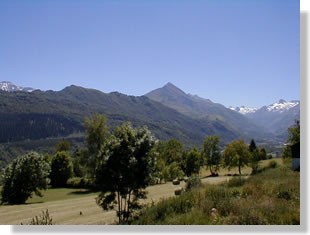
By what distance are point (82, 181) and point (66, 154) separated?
611 centimetres

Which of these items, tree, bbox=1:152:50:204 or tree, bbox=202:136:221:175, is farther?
tree, bbox=202:136:221:175

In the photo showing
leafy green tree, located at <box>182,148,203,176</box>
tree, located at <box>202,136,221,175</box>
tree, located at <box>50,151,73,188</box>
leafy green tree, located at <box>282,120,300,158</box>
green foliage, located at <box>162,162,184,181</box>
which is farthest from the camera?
tree, located at <box>202,136,221,175</box>

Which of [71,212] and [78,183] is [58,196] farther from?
[71,212]

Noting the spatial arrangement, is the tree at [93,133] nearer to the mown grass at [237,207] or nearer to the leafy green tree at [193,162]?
the leafy green tree at [193,162]

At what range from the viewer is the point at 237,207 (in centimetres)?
780

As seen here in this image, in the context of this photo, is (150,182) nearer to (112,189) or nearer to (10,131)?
(112,189)

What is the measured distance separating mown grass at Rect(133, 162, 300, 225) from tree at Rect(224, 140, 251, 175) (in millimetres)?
28996

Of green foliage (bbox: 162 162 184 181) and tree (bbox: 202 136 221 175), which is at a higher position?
tree (bbox: 202 136 221 175)

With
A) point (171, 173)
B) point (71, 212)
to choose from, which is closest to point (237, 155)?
point (171, 173)

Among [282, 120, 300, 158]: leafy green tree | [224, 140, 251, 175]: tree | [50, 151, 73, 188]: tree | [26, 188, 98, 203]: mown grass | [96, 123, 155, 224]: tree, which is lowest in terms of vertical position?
[26, 188, 98, 203]: mown grass

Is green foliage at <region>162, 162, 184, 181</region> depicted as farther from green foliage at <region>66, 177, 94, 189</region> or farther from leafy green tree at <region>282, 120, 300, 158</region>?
leafy green tree at <region>282, 120, 300, 158</region>

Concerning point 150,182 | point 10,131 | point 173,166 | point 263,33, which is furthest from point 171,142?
point 10,131

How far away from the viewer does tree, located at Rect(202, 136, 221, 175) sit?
42.4 metres

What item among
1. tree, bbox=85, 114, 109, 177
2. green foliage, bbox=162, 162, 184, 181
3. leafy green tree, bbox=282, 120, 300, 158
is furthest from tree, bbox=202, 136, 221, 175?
leafy green tree, bbox=282, 120, 300, 158
